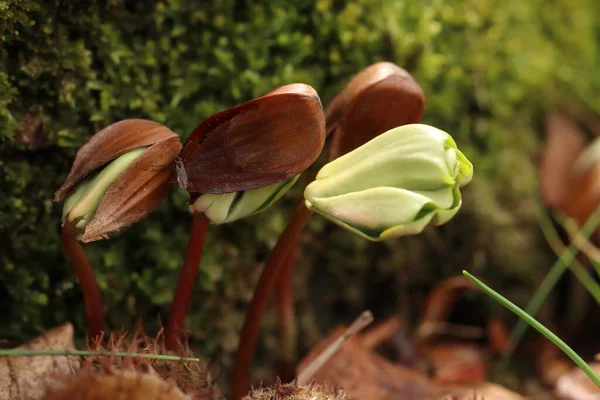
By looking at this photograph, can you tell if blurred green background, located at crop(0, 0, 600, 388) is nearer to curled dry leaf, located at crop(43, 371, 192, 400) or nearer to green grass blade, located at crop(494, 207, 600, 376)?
green grass blade, located at crop(494, 207, 600, 376)

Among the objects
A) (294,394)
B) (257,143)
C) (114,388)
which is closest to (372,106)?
(257,143)

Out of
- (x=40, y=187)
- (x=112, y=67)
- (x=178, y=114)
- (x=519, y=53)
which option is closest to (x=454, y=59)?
(x=519, y=53)

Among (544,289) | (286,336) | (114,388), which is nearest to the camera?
(114,388)

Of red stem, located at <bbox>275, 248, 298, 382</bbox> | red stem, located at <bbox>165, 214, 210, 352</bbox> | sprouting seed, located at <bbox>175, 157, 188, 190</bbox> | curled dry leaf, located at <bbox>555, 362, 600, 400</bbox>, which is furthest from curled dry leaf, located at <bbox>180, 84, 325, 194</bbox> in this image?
curled dry leaf, located at <bbox>555, 362, 600, 400</bbox>

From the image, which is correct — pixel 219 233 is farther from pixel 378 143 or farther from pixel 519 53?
pixel 519 53

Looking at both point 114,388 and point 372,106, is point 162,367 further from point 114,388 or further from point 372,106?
point 372,106
